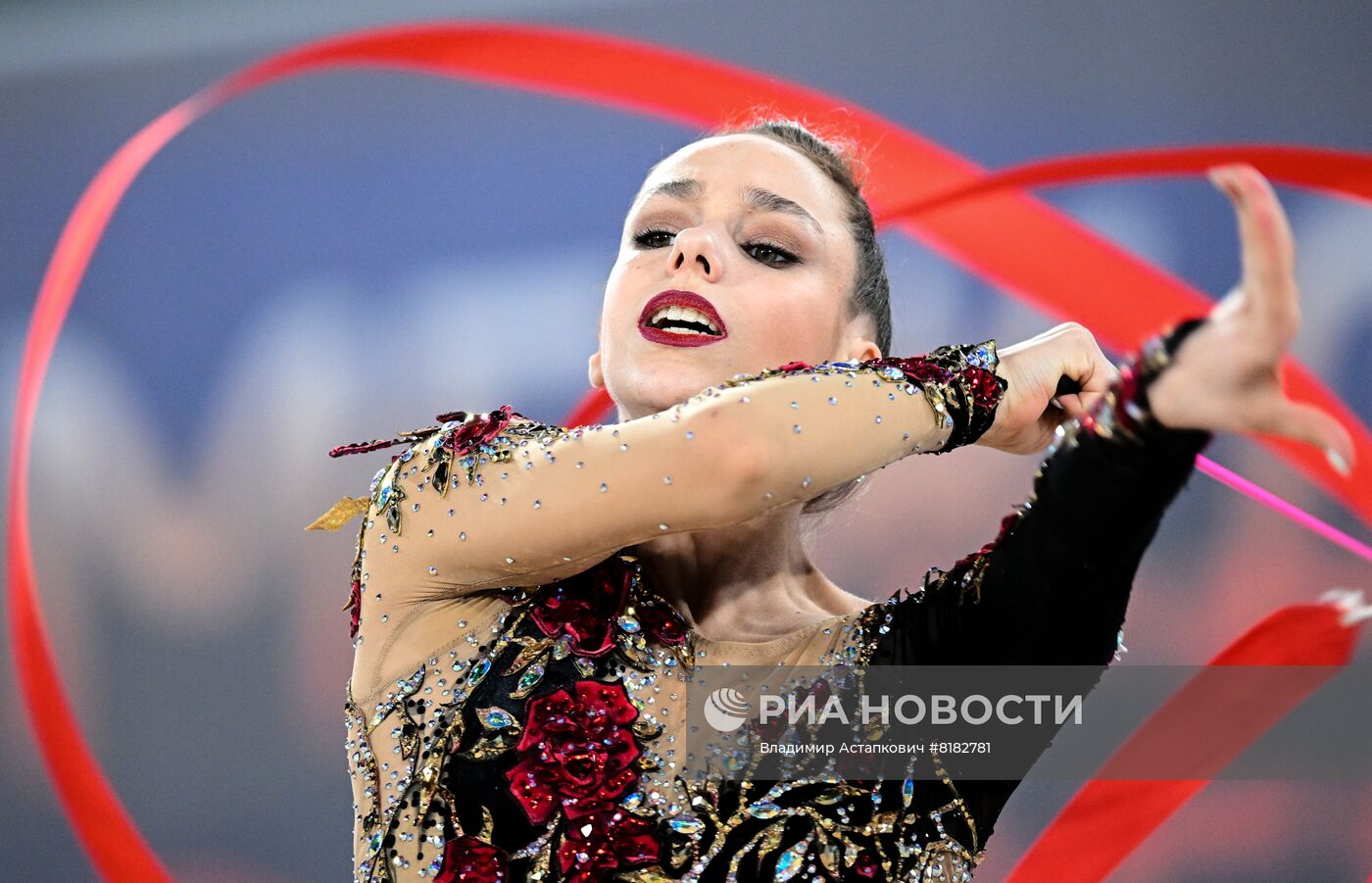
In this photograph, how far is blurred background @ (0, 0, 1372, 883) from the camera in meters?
2.40

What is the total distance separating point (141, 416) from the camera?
120 inches

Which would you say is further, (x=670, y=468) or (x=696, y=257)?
(x=696, y=257)

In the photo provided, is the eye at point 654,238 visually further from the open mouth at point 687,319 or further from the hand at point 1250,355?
the hand at point 1250,355

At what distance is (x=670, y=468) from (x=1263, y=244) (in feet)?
1.60

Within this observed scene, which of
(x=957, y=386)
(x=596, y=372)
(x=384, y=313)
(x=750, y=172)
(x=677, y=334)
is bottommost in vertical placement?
(x=957, y=386)

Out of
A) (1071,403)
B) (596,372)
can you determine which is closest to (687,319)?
(596,372)

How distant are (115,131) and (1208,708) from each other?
9.17ft

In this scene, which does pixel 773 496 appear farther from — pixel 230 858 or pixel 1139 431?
pixel 230 858

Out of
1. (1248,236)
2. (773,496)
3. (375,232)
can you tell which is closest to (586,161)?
(375,232)

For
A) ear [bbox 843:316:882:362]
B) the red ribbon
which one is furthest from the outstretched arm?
the red ribbon

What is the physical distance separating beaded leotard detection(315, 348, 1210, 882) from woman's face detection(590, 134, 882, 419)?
18 centimetres

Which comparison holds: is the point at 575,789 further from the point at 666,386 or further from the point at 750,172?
the point at 750,172

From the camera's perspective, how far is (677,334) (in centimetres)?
137

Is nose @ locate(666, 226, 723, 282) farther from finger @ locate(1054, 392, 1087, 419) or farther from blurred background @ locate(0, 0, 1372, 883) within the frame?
blurred background @ locate(0, 0, 1372, 883)
